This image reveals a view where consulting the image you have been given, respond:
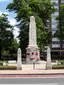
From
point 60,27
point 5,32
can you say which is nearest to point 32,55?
point 60,27

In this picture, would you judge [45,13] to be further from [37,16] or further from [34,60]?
[34,60]

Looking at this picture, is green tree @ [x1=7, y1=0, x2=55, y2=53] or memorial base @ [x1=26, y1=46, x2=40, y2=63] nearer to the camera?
memorial base @ [x1=26, y1=46, x2=40, y2=63]

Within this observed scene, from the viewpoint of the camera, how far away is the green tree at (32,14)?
2324 inches

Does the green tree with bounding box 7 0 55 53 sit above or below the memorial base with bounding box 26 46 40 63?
above

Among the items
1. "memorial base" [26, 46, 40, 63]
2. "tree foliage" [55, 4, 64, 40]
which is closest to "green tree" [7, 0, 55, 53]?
"tree foliage" [55, 4, 64, 40]

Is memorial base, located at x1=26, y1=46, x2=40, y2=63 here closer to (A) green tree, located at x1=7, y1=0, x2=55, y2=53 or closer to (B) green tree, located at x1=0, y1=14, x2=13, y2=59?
(A) green tree, located at x1=7, y1=0, x2=55, y2=53

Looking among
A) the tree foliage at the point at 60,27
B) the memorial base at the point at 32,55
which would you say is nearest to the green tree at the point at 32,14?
the tree foliage at the point at 60,27

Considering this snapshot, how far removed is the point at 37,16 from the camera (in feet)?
197

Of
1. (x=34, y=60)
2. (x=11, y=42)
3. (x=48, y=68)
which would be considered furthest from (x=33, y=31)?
(x=11, y=42)

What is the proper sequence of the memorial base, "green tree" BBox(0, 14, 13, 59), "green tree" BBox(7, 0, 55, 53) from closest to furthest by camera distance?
the memorial base
"green tree" BBox(7, 0, 55, 53)
"green tree" BBox(0, 14, 13, 59)

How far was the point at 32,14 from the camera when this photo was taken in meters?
59.0

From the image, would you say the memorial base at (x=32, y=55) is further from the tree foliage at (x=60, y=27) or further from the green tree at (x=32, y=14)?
the tree foliage at (x=60, y=27)

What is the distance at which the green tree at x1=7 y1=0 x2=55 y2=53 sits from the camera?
5903cm

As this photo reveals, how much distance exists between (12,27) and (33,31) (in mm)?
22093
